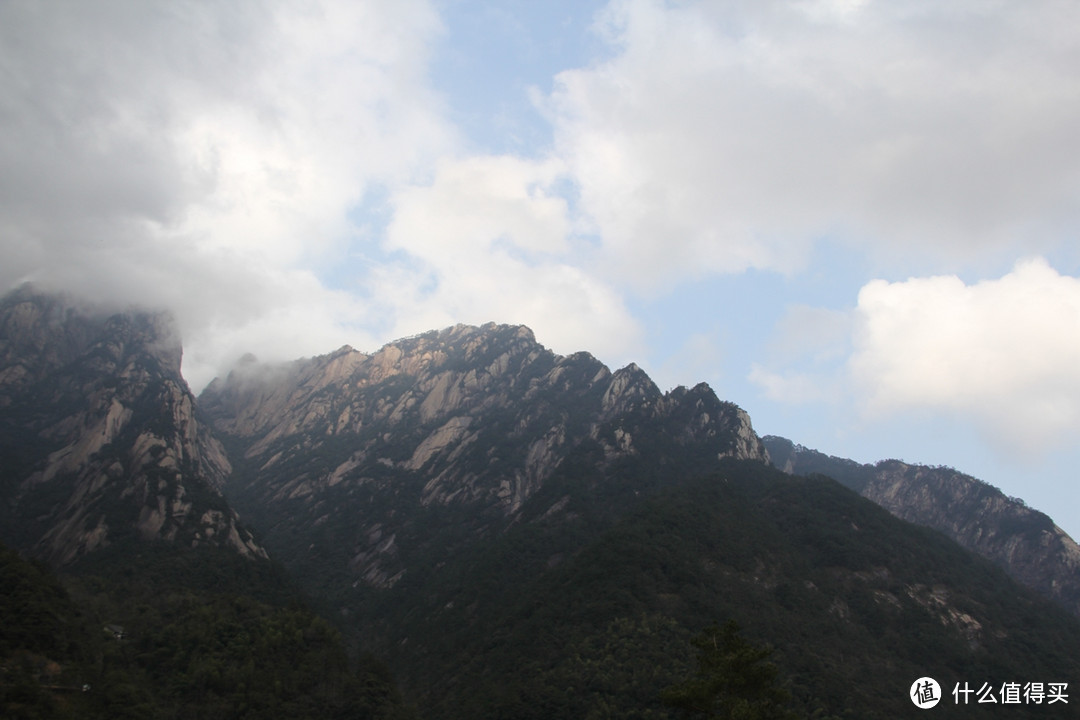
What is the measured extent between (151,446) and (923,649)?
186100 mm

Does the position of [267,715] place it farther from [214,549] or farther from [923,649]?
[923,649]

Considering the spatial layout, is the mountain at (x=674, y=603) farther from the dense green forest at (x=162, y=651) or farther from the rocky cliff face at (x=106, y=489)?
the rocky cliff face at (x=106, y=489)

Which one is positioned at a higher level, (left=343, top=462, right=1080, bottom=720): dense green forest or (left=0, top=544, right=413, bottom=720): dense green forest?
(left=343, top=462, right=1080, bottom=720): dense green forest

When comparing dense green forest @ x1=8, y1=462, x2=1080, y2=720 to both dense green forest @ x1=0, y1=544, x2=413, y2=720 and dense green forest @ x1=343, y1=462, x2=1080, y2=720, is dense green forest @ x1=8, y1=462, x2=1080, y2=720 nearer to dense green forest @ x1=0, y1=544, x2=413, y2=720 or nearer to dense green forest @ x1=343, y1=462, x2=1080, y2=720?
dense green forest @ x1=0, y1=544, x2=413, y2=720

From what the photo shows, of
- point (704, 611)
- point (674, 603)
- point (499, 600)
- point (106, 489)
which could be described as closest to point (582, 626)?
point (674, 603)

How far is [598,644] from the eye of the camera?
118 meters

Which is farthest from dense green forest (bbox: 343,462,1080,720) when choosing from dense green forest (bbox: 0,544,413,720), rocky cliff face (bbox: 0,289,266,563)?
rocky cliff face (bbox: 0,289,266,563)

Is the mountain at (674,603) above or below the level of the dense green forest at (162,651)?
above

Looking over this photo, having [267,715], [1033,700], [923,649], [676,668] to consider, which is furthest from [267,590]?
[1033,700]

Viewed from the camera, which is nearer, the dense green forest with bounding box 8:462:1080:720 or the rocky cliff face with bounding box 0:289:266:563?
the dense green forest with bounding box 8:462:1080:720

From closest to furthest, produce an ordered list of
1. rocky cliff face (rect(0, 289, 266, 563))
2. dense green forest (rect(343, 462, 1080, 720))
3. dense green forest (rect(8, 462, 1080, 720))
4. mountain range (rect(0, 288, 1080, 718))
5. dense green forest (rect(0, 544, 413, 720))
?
dense green forest (rect(0, 544, 413, 720)), dense green forest (rect(8, 462, 1080, 720)), mountain range (rect(0, 288, 1080, 718)), dense green forest (rect(343, 462, 1080, 720)), rocky cliff face (rect(0, 289, 266, 563))

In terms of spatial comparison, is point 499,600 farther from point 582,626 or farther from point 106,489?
point 106,489

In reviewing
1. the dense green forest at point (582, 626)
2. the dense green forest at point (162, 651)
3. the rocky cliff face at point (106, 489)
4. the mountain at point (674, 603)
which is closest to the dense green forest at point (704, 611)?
the mountain at point (674, 603)

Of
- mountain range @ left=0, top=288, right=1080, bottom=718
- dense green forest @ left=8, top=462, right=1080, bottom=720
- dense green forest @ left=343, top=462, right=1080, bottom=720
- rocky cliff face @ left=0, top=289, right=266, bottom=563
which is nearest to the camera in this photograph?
dense green forest @ left=8, top=462, right=1080, bottom=720
